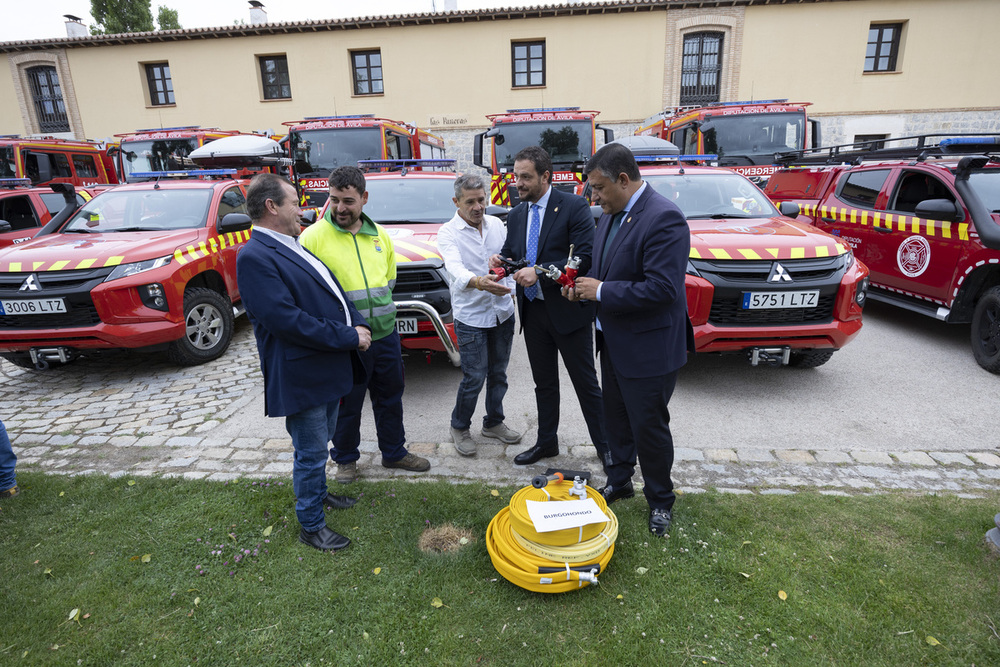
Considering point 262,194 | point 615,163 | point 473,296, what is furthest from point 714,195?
point 262,194

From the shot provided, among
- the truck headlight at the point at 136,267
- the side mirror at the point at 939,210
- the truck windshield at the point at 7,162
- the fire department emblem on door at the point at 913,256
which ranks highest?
the truck windshield at the point at 7,162

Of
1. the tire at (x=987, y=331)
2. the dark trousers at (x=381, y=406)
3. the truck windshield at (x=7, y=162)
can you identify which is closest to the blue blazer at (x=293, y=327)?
the dark trousers at (x=381, y=406)

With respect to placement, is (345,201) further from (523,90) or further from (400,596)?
(523,90)

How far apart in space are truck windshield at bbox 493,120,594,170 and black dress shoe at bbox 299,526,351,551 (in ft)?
27.5

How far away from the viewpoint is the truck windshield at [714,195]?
18.0 ft

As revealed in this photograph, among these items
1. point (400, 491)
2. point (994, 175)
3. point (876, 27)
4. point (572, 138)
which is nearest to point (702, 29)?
point (876, 27)

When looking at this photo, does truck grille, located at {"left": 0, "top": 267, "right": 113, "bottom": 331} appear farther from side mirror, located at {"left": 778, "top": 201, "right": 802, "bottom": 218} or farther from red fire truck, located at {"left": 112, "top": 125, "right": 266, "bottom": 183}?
red fire truck, located at {"left": 112, "top": 125, "right": 266, "bottom": 183}

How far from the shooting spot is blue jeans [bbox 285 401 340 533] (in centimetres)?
262

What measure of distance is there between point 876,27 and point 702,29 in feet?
19.5

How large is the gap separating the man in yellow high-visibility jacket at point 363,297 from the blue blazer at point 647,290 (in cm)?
126

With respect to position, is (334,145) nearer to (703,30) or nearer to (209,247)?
(209,247)

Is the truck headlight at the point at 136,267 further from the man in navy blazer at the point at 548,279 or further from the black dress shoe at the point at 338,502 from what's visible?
the man in navy blazer at the point at 548,279

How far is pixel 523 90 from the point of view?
19.1m

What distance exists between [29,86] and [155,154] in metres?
15.1
